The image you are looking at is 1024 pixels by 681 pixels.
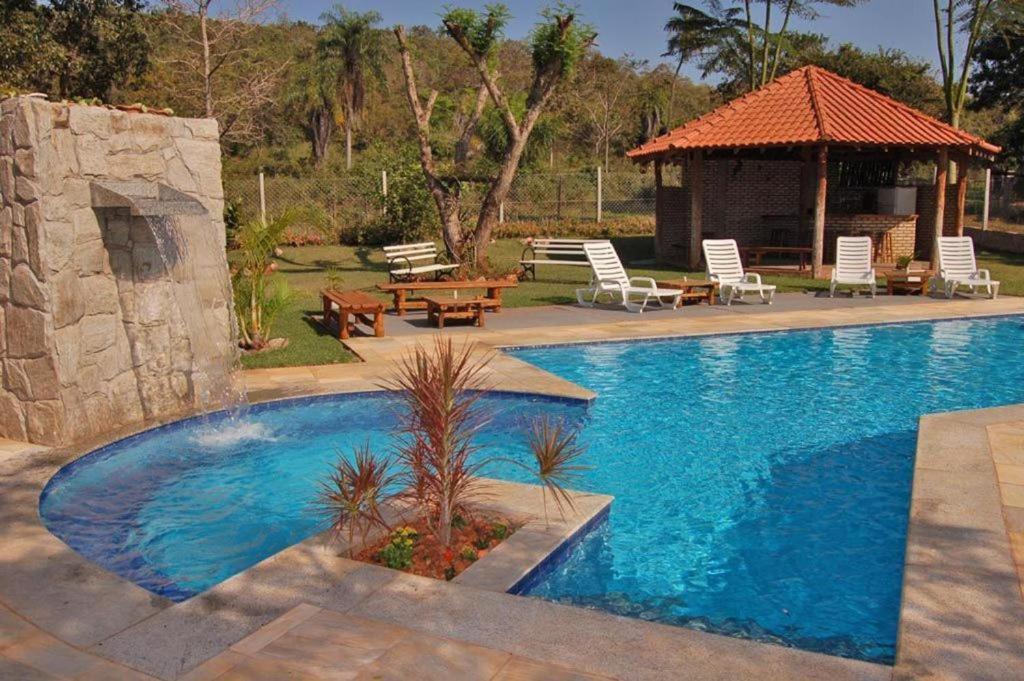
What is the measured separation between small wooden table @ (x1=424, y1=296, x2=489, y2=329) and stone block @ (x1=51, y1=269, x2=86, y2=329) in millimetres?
5612

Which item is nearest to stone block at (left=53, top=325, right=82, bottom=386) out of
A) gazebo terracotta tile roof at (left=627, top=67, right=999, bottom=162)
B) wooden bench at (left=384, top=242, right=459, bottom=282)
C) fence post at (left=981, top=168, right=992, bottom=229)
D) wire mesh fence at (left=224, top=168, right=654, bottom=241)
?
wooden bench at (left=384, top=242, right=459, bottom=282)

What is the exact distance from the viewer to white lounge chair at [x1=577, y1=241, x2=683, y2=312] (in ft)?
44.4

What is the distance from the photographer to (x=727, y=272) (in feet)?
49.8

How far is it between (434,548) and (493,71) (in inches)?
602

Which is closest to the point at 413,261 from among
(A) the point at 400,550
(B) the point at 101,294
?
(B) the point at 101,294

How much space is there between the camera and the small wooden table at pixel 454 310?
11883 mm

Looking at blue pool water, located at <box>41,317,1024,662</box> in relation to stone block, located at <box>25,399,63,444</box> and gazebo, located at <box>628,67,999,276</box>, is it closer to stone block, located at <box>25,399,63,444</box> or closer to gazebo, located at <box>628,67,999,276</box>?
stone block, located at <box>25,399,63,444</box>

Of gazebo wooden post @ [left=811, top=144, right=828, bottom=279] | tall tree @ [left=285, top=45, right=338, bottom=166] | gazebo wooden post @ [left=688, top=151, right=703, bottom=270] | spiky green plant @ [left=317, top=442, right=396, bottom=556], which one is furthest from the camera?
tall tree @ [left=285, top=45, right=338, bottom=166]

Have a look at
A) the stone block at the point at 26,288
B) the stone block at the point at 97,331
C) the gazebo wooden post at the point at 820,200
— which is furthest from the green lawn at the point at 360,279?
the stone block at the point at 26,288

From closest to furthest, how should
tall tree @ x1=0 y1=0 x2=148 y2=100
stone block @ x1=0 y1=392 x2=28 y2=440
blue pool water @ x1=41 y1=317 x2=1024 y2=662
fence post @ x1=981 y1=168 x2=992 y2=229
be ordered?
blue pool water @ x1=41 y1=317 x2=1024 y2=662
stone block @ x1=0 y1=392 x2=28 y2=440
tall tree @ x1=0 y1=0 x2=148 y2=100
fence post @ x1=981 y1=168 x2=992 y2=229

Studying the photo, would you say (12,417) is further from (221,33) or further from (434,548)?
(221,33)

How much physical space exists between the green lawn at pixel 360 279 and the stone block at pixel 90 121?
322cm

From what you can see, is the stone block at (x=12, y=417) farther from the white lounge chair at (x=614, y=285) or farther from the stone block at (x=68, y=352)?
the white lounge chair at (x=614, y=285)

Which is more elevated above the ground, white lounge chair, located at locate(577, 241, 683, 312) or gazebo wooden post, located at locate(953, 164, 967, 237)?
gazebo wooden post, located at locate(953, 164, 967, 237)
